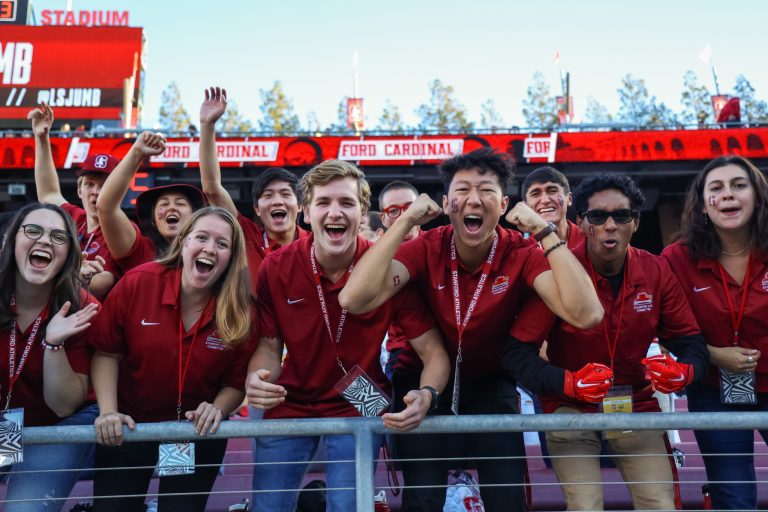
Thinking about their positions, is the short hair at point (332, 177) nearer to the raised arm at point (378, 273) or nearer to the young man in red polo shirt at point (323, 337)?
the young man in red polo shirt at point (323, 337)

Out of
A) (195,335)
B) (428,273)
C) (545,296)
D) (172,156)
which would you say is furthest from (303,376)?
(172,156)

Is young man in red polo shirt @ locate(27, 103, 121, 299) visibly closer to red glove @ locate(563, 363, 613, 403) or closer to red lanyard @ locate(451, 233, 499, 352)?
red lanyard @ locate(451, 233, 499, 352)

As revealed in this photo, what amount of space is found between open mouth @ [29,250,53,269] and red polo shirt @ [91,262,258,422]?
34 centimetres

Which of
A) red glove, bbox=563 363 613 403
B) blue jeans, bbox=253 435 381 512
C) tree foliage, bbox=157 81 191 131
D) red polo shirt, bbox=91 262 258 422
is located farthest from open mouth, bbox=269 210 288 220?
tree foliage, bbox=157 81 191 131

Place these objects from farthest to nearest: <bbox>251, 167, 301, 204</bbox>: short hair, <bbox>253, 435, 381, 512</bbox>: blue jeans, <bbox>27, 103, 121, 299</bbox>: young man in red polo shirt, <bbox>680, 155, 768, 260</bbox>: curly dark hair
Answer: <bbox>251, 167, 301, 204</bbox>: short hair
<bbox>27, 103, 121, 299</bbox>: young man in red polo shirt
<bbox>680, 155, 768, 260</bbox>: curly dark hair
<bbox>253, 435, 381, 512</bbox>: blue jeans

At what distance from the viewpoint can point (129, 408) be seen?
3152mm

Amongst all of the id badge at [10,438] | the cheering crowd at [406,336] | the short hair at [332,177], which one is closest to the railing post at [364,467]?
the cheering crowd at [406,336]

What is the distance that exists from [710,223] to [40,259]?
3.36 meters

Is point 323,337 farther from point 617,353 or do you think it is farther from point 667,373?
point 667,373

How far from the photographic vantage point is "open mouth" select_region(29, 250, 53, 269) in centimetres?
311

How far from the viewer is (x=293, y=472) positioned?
10.0 ft

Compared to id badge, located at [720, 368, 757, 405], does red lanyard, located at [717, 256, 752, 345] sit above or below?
above

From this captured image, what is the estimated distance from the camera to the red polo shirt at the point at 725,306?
331 cm

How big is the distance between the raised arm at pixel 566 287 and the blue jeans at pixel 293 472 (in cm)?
100
